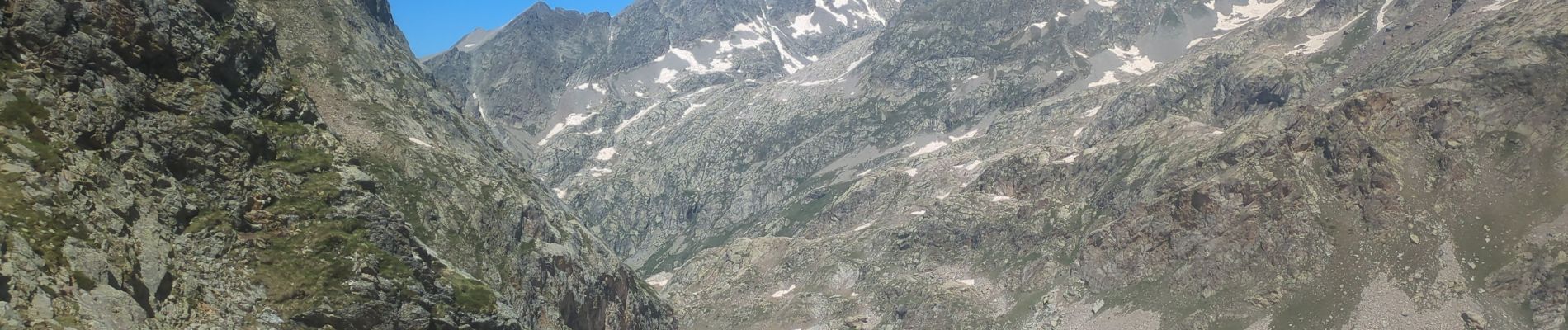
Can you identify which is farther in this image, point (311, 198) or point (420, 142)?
point (420, 142)

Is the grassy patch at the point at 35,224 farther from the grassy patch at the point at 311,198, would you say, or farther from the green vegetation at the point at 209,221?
the grassy patch at the point at 311,198

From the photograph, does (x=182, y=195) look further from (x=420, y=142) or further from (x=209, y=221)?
(x=420, y=142)

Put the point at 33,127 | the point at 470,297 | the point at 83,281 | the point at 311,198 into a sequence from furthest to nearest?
1. the point at 470,297
2. the point at 311,198
3. the point at 33,127
4. the point at 83,281

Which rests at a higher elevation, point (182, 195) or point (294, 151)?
point (294, 151)

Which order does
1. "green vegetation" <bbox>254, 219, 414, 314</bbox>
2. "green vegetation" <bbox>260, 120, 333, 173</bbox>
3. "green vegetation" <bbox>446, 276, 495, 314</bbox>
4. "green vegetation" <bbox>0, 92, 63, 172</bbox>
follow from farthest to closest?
"green vegetation" <bbox>446, 276, 495, 314</bbox>
"green vegetation" <bbox>260, 120, 333, 173</bbox>
"green vegetation" <bbox>254, 219, 414, 314</bbox>
"green vegetation" <bbox>0, 92, 63, 172</bbox>

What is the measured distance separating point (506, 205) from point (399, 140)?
13.3 m

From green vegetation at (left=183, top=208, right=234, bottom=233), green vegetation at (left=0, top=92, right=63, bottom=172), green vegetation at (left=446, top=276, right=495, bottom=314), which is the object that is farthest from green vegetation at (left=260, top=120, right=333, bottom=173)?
green vegetation at (left=0, top=92, right=63, bottom=172)

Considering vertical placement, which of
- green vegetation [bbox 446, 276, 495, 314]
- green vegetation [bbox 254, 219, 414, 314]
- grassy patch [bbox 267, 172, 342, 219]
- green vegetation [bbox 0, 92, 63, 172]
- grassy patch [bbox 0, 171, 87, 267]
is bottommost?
green vegetation [bbox 446, 276, 495, 314]

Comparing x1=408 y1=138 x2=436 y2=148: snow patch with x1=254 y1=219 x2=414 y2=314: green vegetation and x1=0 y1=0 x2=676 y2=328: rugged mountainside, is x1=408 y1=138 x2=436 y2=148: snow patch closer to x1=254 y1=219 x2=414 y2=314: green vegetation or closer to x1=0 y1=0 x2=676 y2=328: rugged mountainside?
x1=0 y1=0 x2=676 y2=328: rugged mountainside

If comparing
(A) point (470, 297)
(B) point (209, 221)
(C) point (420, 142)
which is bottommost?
(A) point (470, 297)

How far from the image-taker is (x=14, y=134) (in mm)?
28922

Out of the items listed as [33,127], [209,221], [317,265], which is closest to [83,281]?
[33,127]

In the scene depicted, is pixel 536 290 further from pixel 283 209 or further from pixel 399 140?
pixel 283 209

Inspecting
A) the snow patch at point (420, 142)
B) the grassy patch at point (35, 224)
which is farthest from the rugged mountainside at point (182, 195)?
the snow patch at point (420, 142)
